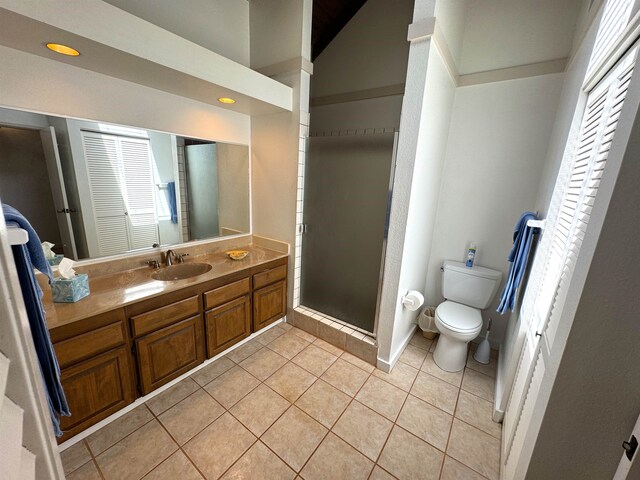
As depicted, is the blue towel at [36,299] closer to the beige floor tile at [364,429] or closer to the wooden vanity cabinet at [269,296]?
the wooden vanity cabinet at [269,296]

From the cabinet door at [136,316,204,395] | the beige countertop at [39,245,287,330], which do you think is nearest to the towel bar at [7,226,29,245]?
the beige countertop at [39,245,287,330]

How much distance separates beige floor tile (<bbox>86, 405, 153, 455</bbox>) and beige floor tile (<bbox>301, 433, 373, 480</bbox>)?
104 centimetres

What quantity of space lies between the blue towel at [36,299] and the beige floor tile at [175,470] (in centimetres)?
53

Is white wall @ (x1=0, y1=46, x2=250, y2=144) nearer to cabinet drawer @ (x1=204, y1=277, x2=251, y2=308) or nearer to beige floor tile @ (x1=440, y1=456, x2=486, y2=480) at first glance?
cabinet drawer @ (x1=204, y1=277, x2=251, y2=308)

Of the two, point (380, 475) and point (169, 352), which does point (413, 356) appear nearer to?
point (380, 475)

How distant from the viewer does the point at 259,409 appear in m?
1.68

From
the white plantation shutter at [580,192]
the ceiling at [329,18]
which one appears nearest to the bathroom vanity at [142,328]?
the white plantation shutter at [580,192]

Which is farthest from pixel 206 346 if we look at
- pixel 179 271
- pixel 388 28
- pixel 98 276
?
pixel 388 28

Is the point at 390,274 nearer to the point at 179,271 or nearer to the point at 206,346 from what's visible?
the point at 206,346

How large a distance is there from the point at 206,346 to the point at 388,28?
3288mm

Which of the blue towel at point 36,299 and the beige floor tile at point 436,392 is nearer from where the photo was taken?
the blue towel at point 36,299

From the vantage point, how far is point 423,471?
4.50 ft

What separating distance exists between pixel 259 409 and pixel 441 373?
1.43 metres

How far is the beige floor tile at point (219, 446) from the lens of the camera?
1.35 m
